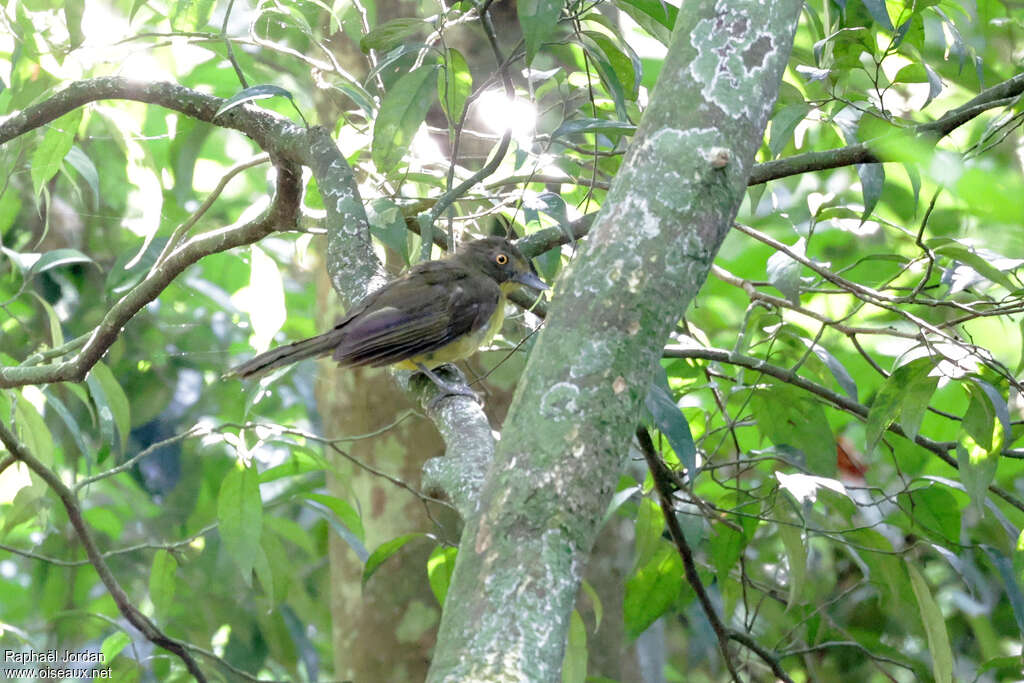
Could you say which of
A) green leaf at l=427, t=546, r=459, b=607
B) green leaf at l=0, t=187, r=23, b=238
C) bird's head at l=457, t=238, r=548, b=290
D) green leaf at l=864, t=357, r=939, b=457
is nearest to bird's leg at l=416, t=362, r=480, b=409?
green leaf at l=427, t=546, r=459, b=607

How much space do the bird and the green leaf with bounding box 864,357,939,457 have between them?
1.12 metres

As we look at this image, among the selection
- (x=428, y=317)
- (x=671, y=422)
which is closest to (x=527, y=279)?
(x=428, y=317)

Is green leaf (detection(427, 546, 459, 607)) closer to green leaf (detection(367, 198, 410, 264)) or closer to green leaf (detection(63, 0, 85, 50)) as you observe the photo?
green leaf (detection(367, 198, 410, 264))

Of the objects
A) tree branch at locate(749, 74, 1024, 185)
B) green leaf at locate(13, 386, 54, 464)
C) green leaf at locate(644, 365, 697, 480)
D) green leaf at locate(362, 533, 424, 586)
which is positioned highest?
tree branch at locate(749, 74, 1024, 185)

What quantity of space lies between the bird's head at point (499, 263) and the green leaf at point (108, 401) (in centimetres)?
140

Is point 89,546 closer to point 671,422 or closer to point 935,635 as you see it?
point 671,422

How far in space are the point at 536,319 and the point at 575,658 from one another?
142 centimetres

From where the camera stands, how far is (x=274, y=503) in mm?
3773

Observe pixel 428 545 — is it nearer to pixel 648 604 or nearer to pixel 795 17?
pixel 648 604

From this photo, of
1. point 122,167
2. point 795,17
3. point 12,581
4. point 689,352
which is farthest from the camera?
point 12,581

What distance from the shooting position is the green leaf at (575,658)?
110 inches

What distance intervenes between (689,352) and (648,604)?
88 cm

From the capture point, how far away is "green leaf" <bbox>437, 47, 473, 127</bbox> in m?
2.78

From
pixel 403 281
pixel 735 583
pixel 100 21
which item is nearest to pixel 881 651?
pixel 735 583
